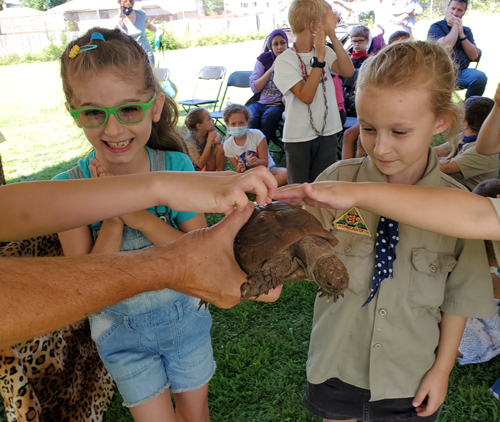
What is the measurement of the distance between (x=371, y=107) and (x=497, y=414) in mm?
1906

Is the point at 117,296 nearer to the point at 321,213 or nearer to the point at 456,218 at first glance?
the point at 321,213

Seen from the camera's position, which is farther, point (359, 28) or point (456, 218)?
point (359, 28)

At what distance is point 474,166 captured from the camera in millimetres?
3193

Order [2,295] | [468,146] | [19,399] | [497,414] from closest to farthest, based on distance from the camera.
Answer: [2,295] < [19,399] < [497,414] < [468,146]

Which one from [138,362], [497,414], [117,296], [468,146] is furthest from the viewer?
[468,146]

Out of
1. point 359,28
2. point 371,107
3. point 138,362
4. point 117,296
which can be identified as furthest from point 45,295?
point 359,28

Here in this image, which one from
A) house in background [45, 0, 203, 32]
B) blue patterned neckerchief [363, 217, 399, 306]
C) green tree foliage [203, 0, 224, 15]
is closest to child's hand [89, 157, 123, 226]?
blue patterned neckerchief [363, 217, 399, 306]

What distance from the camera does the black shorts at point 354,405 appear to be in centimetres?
150

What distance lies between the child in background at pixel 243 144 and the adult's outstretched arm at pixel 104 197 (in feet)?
12.7

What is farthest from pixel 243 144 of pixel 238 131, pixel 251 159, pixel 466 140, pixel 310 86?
pixel 466 140

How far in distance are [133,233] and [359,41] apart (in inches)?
245

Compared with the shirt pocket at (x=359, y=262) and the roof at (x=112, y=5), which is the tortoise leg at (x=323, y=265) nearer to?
the shirt pocket at (x=359, y=262)

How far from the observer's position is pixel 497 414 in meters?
2.16

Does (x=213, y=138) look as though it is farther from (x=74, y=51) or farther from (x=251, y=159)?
(x=74, y=51)
